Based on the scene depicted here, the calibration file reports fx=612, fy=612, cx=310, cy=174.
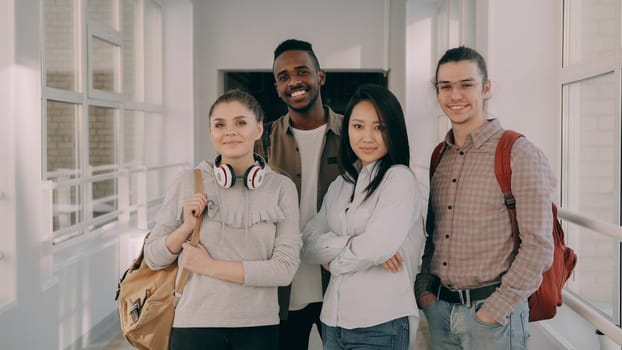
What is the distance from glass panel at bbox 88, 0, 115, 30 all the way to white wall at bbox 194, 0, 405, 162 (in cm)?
155

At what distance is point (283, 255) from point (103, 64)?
9.98ft

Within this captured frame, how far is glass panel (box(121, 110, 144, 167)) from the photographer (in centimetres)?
466

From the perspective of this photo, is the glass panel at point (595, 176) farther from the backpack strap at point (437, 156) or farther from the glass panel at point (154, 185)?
the glass panel at point (154, 185)

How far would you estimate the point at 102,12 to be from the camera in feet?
13.5

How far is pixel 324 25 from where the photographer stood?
19.3 ft

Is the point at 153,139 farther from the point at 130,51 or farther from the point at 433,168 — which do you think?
the point at 433,168

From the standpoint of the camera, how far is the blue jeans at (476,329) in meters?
1.45

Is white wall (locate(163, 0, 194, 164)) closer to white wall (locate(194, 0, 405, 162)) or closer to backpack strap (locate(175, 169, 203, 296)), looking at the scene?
white wall (locate(194, 0, 405, 162))

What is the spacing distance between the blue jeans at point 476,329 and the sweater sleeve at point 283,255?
0.40 meters

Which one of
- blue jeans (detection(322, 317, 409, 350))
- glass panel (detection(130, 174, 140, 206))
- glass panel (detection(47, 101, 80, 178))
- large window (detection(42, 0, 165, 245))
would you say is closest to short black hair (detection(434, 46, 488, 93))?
blue jeans (detection(322, 317, 409, 350))

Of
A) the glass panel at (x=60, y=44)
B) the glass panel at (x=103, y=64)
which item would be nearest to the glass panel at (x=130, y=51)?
the glass panel at (x=103, y=64)

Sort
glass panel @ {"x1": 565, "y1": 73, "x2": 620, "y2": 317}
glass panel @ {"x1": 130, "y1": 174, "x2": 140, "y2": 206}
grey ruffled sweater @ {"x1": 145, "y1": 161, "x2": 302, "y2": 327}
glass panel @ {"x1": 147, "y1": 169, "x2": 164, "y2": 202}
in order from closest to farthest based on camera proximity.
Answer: grey ruffled sweater @ {"x1": 145, "y1": 161, "x2": 302, "y2": 327} → glass panel @ {"x1": 565, "y1": 73, "x2": 620, "y2": 317} → glass panel @ {"x1": 130, "y1": 174, "x2": 140, "y2": 206} → glass panel @ {"x1": 147, "y1": 169, "x2": 164, "y2": 202}

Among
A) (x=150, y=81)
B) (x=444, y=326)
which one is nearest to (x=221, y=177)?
(x=444, y=326)

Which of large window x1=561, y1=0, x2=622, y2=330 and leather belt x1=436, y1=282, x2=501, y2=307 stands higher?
large window x1=561, y1=0, x2=622, y2=330
